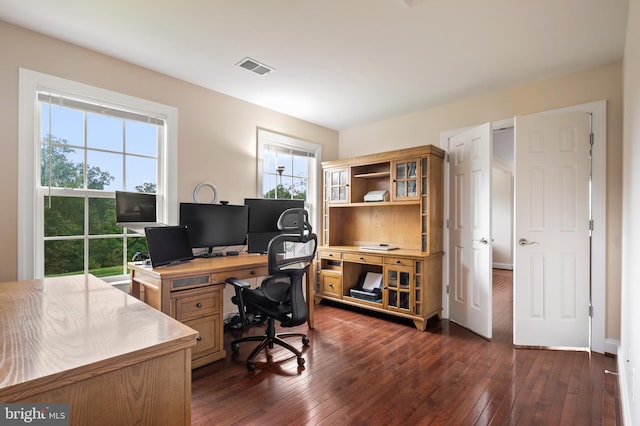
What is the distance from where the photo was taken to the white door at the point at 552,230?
2801 millimetres

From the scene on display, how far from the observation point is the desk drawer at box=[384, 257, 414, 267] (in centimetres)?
346

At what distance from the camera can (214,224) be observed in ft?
10.3

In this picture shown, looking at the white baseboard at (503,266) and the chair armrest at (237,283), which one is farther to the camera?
the white baseboard at (503,266)

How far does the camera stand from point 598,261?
2758 mm

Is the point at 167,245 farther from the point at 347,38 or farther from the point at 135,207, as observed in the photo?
the point at 347,38

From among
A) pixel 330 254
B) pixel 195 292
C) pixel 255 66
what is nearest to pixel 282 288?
pixel 195 292

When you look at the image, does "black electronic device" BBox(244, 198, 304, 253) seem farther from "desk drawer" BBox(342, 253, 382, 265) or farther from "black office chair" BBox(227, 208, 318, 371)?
"desk drawer" BBox(342, 253, 382, 265)

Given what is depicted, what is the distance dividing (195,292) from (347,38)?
2.29 meters

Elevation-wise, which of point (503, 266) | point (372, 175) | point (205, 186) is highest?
point (372, 175)

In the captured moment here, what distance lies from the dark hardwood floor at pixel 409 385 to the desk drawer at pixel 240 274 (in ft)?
2.19

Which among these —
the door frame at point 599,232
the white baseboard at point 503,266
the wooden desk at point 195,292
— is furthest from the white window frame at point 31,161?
the white baseboard at point 503,266

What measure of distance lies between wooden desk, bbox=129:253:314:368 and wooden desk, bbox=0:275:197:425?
105 centimetres

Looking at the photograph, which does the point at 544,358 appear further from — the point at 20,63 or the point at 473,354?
the point at 20,63

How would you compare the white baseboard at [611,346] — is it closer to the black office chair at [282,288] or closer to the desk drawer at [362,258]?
the desk drawer at [362,258]
